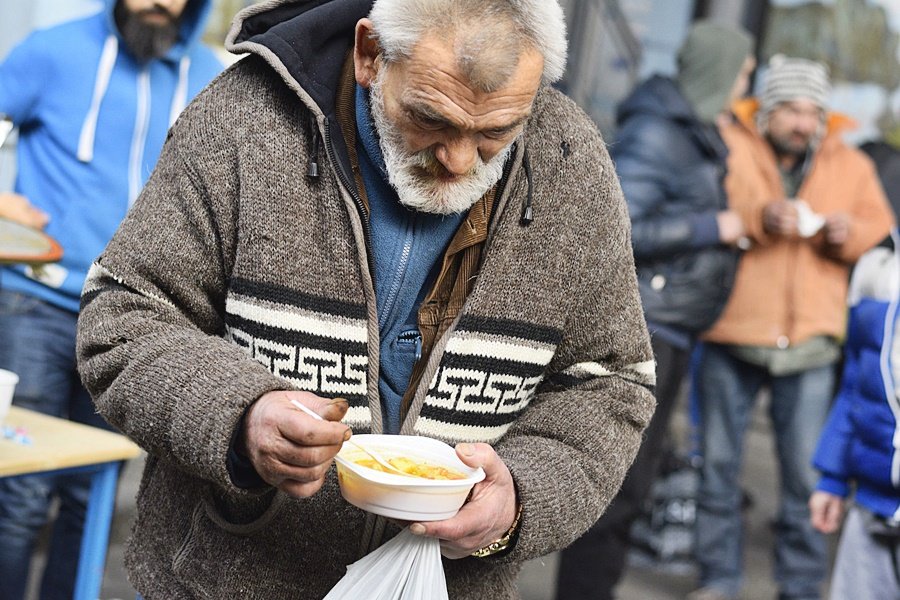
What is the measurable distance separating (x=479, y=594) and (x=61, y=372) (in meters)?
2.13

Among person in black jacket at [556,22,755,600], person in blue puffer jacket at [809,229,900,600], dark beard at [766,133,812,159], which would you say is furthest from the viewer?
dark beard at [766,133,812,159]

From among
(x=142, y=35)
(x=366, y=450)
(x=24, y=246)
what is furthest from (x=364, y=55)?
(x=142, y=35)

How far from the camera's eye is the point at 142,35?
13.5ft

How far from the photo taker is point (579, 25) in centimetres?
809

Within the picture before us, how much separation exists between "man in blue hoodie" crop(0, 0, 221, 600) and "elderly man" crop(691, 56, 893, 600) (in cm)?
259

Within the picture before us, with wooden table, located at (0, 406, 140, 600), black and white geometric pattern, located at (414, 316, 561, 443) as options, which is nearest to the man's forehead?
black and white geometric pattern, located at (414, 316, 561, 443)

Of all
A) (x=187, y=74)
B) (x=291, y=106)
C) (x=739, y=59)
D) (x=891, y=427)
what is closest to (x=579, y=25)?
(x=739, y=59)

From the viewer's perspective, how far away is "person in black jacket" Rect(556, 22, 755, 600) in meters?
4.69

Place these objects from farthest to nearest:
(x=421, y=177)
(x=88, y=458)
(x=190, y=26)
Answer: (x=190, y=26) → (x=88, y=458) → (x=421, y=177)

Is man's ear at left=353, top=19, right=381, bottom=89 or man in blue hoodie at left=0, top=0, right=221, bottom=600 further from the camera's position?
man in blue hoodie at left=0, top=0, right=221, bottom=600

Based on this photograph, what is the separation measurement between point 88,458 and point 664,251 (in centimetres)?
241

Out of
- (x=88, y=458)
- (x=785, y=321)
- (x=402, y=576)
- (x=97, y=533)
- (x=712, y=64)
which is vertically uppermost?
(x=712, y=64)

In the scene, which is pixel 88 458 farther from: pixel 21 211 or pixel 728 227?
pixel 728 227

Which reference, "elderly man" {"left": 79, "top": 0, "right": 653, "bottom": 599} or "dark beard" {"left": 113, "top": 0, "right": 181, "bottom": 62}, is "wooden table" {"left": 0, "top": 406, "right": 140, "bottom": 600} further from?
"dark beard" {"left": 113, "top": 0, "right": 181, "bottom": 62}
